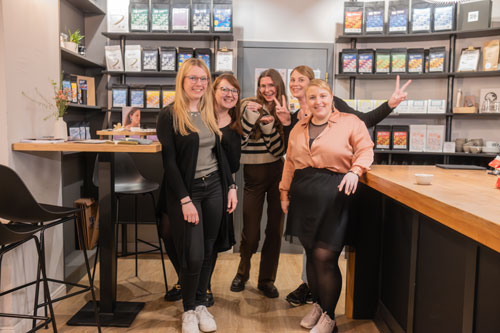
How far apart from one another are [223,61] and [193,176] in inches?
85.2

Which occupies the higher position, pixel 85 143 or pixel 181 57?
pixel 181 57

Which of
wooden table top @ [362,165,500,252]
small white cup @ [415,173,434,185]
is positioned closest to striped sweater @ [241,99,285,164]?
wooden table top @ [362,165,500,252]

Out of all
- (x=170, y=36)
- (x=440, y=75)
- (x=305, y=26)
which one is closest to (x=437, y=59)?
(x=440, y=75)

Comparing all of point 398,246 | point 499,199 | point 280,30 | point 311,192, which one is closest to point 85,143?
point 311,192

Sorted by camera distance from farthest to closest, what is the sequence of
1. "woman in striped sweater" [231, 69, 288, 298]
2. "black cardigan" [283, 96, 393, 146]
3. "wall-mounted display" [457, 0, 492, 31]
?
"wall-mounted display" [457, 0, 492, 31] < "woman in striped sweater" [231, 69, 288, 298] < "black cardigan" [283, 96, 393, 146]

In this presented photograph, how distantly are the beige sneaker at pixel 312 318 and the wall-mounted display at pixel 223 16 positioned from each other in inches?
110

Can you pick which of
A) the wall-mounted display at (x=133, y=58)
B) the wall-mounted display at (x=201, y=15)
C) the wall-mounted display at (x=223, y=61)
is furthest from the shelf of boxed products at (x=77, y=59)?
the wall-mounted display at (x=223, y=61)

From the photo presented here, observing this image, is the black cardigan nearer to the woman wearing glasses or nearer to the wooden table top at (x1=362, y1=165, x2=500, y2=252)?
the wooden table top at (x1=362, y1=165, x2=500, y2=252)

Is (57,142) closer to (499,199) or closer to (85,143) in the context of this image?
(85,143)

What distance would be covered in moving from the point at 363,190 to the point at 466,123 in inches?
96.7

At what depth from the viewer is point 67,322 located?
A: 2654 mm

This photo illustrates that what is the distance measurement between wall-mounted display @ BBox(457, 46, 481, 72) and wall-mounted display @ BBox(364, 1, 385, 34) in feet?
2.82

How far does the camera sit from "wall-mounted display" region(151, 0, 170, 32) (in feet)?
13.8

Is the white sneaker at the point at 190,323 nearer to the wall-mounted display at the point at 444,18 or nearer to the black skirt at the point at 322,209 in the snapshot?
the black skirt at the point at 322,209
